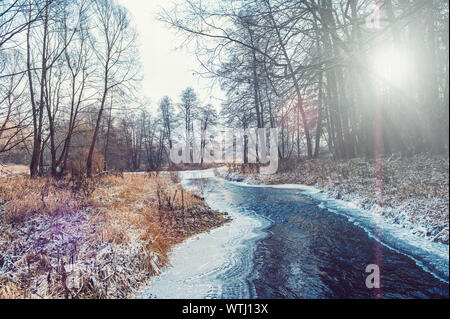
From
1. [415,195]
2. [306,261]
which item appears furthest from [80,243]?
[415,195]

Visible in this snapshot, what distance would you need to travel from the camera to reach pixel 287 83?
3840mm

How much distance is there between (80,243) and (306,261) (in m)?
3.68

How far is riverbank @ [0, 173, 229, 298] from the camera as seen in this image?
2637 mm

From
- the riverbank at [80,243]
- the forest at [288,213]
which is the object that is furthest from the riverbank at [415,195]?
the riverbank at [80,243]

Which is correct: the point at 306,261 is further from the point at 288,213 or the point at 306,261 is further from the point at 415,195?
the point at 288,213

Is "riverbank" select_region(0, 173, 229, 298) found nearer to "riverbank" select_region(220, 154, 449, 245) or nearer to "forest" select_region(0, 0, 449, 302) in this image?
"forest" select_region(0, 0, 449, 302)

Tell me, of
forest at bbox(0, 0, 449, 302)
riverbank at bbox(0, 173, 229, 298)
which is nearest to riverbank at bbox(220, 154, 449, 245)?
forest at bbox(0, 0, 449, 302)

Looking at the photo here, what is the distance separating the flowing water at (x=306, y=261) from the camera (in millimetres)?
2229

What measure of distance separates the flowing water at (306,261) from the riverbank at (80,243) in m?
0.38

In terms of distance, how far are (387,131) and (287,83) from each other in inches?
76.0

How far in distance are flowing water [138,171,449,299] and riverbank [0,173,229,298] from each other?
1.26 feet

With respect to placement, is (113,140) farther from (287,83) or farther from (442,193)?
(442,193)

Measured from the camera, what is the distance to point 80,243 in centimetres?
360

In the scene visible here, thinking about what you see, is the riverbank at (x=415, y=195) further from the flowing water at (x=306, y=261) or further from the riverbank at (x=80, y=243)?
the riverbank at (x=80, y=243)
